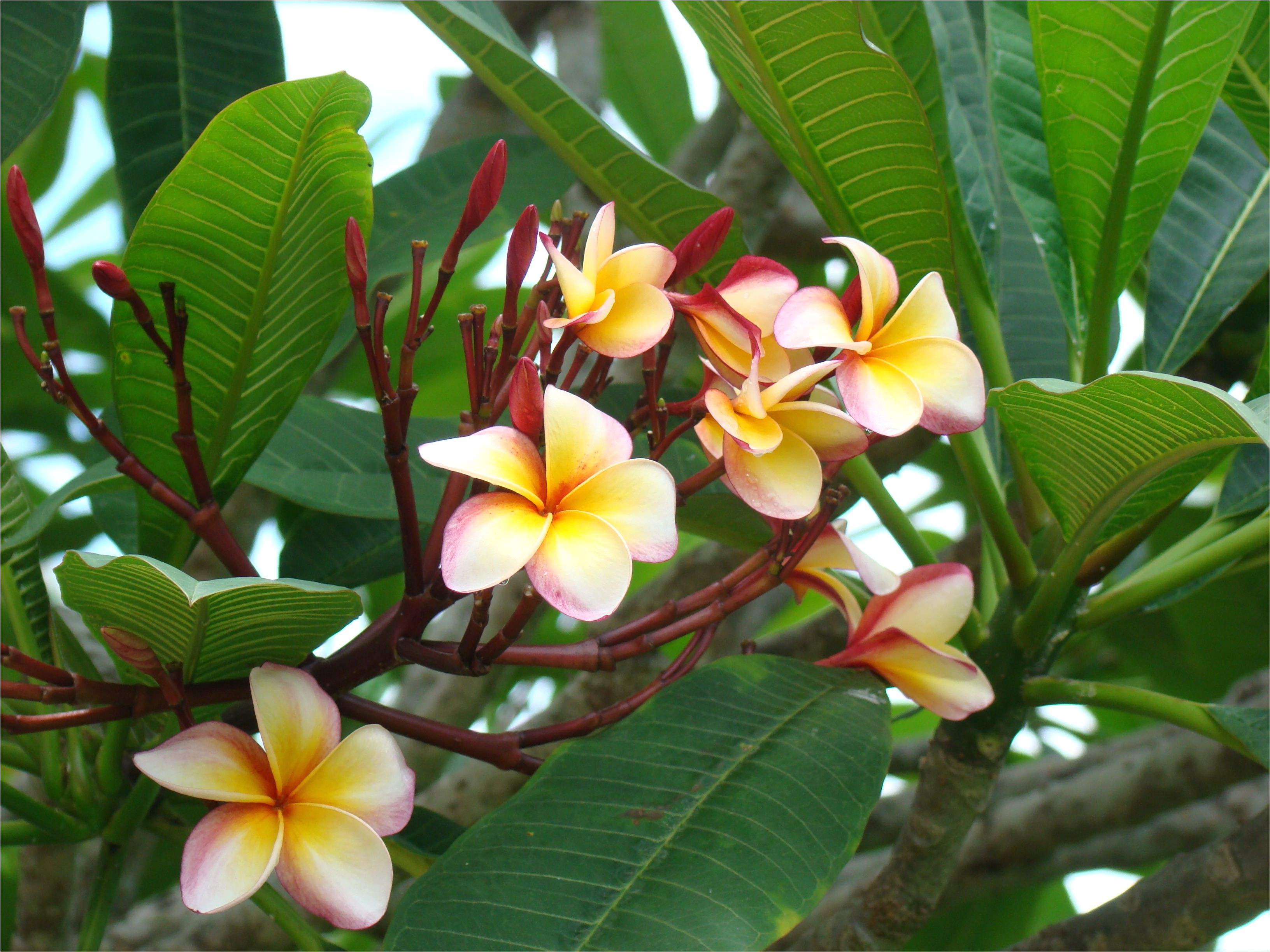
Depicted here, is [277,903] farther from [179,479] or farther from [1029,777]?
[1029,777]

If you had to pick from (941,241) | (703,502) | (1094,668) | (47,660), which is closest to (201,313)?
(47,660)

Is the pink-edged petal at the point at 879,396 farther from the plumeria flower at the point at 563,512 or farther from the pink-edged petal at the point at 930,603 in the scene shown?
the pink-edged petal at the point at 930,603

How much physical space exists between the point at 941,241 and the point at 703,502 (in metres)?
0.26

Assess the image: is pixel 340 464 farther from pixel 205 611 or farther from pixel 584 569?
pixel 584 569

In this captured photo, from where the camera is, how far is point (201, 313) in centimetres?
65

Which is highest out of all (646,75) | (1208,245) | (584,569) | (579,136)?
(646,75)

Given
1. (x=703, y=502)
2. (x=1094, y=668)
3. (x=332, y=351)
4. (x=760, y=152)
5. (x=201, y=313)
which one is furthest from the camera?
(x=1094, y=668)

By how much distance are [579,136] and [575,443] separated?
0.38 m

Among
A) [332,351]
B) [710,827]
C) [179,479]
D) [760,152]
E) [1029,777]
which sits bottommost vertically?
[710,827]

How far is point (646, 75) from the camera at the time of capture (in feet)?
6.11

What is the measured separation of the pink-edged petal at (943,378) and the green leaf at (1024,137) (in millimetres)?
375

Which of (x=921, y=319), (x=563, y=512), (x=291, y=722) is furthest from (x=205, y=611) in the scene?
(x=921, y=319)

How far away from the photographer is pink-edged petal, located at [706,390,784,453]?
1.51ft

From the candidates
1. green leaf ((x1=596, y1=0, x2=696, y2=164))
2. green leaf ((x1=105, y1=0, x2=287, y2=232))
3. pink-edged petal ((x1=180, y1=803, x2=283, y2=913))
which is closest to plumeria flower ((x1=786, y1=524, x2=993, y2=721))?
pink-edged petal ((x1=180, y1=803, x2=283, y2=913))
